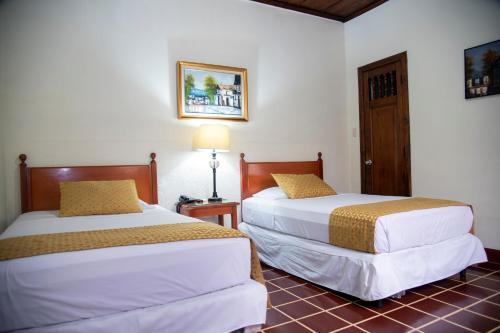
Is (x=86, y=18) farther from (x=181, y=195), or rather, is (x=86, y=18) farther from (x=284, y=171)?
(x=284, y=171)

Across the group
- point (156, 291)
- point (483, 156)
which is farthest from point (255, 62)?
point (156, 291)

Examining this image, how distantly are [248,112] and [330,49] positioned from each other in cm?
170

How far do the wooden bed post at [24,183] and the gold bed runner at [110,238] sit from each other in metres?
1.38

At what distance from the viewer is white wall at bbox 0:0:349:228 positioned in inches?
124

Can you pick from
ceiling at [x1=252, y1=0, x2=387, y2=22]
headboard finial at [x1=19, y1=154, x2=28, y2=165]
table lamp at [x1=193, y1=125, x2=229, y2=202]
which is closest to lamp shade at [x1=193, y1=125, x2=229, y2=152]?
table lamp at [x1=193, y1=125, x2=229, y2=202]

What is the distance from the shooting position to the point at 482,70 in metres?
3.43

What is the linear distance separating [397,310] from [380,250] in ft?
1.37

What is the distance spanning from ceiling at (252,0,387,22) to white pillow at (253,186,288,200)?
2.35m

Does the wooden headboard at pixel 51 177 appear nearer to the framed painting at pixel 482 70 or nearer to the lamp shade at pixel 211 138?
the lamp shade at pixel 211 138

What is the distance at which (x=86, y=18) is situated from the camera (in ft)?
11.1

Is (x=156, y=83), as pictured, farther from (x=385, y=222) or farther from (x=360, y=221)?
(x=385, y=222)

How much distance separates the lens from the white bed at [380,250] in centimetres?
246

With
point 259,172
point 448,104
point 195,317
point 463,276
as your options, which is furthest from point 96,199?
point 448,104

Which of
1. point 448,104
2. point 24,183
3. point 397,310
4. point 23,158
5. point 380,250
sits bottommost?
point 397,310
